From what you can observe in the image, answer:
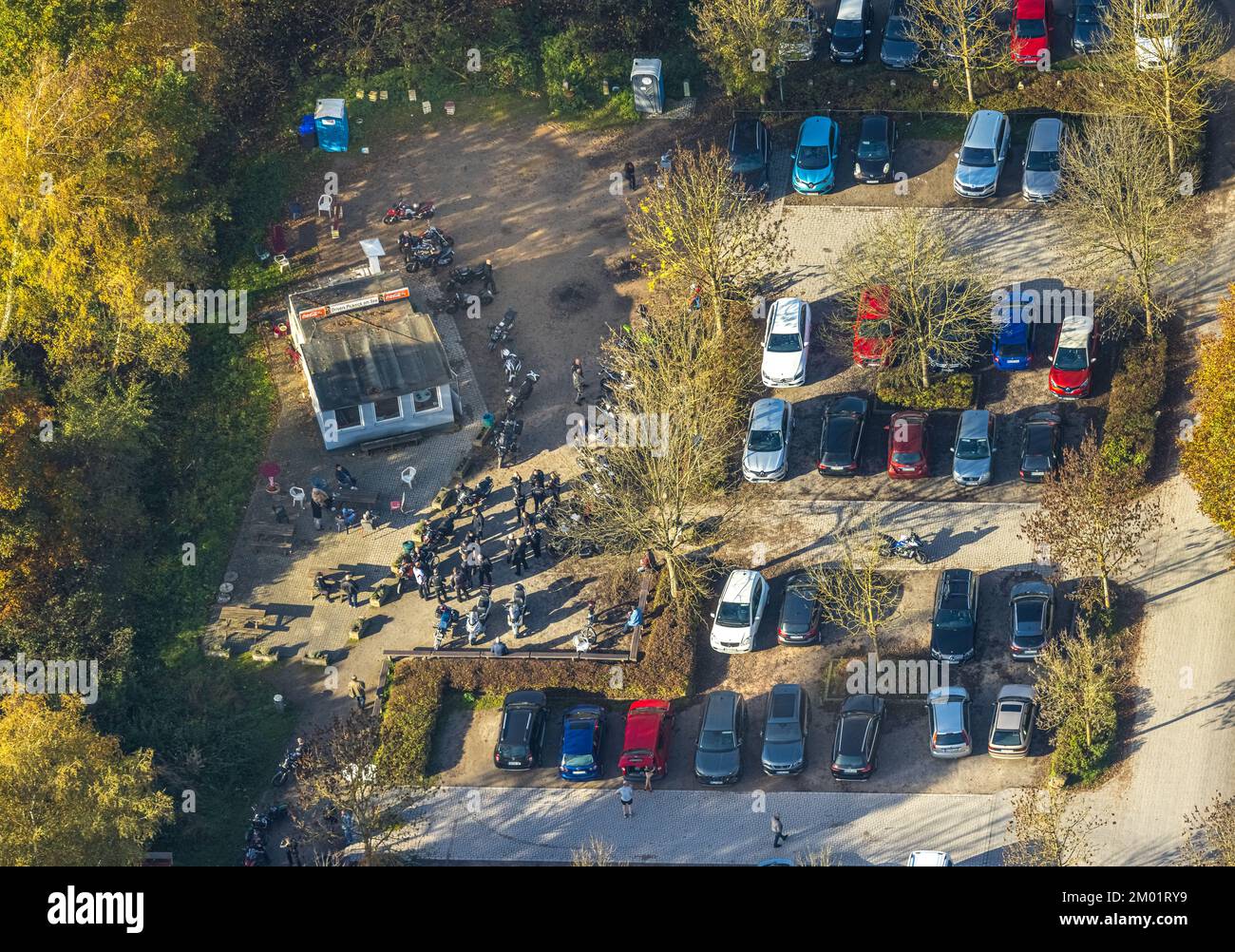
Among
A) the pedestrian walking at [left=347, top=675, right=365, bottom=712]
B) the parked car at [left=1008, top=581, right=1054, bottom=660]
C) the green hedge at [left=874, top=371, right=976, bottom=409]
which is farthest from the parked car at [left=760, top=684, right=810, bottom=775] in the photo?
the pedestrian walking at [left=347, top=675, right=365, bottom=712]

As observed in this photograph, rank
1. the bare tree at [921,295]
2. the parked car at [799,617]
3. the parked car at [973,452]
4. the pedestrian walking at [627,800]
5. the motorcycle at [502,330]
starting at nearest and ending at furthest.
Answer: the pedestrian walking at [627,800] < the parked car at [799,617] < the parked car at [973,452] < the bare tree at [921,295] < the motorcycle at [502,330]

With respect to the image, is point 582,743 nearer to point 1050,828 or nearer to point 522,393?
point 1050,828

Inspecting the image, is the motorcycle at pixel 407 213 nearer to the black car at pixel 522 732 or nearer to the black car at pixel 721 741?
the black car at pixel 522 732

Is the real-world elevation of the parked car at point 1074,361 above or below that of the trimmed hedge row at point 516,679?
above

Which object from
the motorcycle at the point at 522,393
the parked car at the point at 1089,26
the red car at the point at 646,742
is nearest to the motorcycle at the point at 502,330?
the motorcycle at the point at 522,393

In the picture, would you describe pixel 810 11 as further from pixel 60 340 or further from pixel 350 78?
pixel 60 340

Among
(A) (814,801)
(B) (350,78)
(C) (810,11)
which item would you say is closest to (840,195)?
(C) (810,11)

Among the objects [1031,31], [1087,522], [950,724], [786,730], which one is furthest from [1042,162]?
[786,730]

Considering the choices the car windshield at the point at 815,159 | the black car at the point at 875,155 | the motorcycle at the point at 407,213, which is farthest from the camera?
the motorcycle at the point at 407,213

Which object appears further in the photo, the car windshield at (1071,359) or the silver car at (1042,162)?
the silver car at (1042,162)
